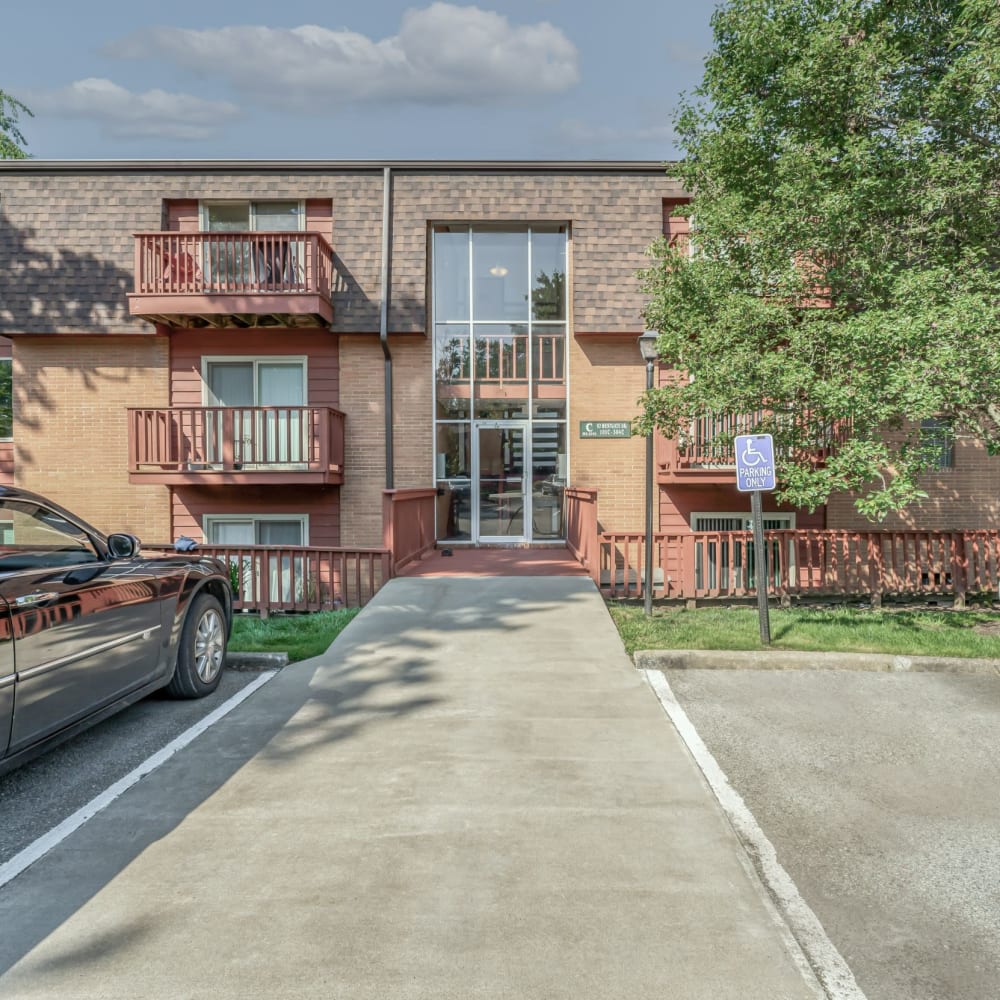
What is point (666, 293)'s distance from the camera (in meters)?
9.73

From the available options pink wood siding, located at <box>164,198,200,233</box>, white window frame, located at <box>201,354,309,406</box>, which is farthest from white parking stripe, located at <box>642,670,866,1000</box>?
pink wood siding, located at <box>164,198,200,233</box>

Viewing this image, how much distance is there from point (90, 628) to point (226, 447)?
8.77 metres

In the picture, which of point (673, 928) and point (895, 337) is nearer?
point (673, 928)

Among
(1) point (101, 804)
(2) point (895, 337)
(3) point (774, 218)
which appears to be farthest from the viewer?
(3) point (774, 218)

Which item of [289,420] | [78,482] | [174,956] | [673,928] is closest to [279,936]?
[174,956]

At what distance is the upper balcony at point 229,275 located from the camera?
502 inches

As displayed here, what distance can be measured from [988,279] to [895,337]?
1.57m

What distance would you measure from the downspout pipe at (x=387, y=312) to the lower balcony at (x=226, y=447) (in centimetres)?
127

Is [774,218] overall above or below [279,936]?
above

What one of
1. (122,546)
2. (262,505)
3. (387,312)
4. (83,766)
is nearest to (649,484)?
(122,546)

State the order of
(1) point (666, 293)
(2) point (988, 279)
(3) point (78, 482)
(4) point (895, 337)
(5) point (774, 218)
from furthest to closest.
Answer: (3) point (78, 482) → (1) point (666, 293) → (5) point (774, 218) → (2) point (988, 279) → (4) point (895, 337)

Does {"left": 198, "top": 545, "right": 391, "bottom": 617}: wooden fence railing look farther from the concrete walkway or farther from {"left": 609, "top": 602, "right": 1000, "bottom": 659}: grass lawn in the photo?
the concrete walkway

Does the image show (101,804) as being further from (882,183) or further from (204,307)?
(204,307)

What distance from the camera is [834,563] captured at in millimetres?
11062
